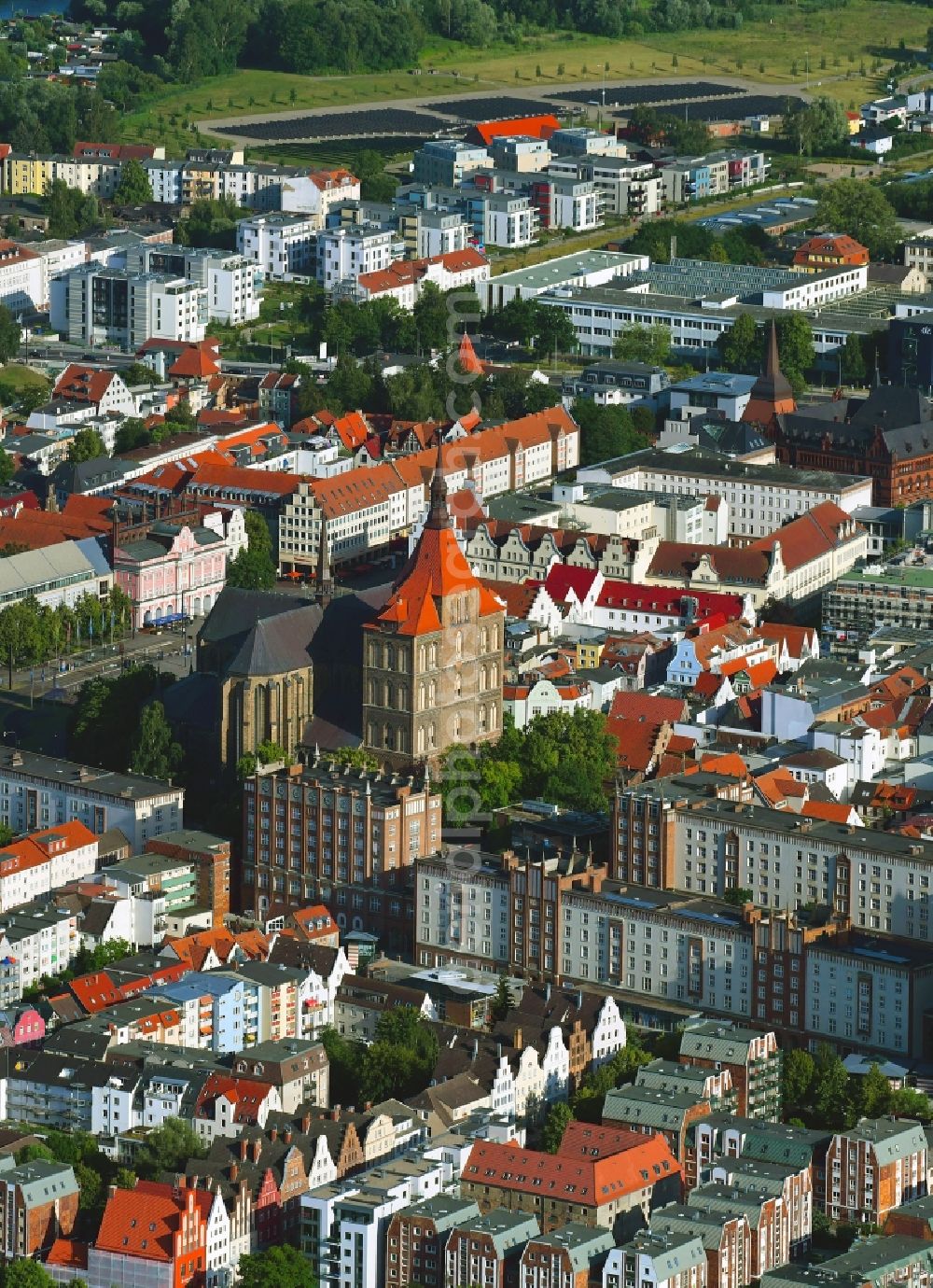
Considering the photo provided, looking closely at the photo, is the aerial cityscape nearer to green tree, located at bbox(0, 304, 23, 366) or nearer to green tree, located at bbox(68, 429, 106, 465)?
green tree, located at bbox(68, 429, 106, 465)

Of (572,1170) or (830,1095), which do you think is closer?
(572,1170)

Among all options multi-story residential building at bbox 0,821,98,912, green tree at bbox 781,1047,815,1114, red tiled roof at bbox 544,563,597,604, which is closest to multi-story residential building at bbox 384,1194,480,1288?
green tree at bbox 781,1047,815,1114

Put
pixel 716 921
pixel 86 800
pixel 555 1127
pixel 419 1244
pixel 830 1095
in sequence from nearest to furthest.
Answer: pixel 419 1244
pixel 555 1127
pixel 830 1095
pixel 716 921
pixel 86 800

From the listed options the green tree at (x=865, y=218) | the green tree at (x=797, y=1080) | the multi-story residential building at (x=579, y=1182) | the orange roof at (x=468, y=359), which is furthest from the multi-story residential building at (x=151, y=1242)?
the green tree at (x=865, y=218)

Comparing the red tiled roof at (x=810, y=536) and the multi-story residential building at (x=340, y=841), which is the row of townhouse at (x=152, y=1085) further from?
the red tiled roof at (x=810, y=536)

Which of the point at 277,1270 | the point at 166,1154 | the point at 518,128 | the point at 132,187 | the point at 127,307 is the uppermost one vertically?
the point at 518,128

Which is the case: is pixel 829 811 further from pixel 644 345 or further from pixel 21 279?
pixel 21 279

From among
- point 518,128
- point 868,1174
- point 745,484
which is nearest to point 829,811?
point 868,1174
